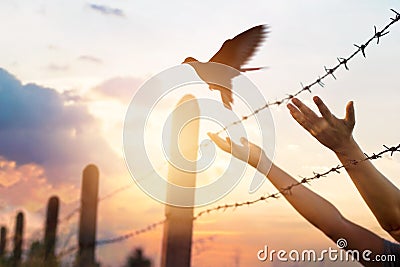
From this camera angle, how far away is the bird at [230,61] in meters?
3.04

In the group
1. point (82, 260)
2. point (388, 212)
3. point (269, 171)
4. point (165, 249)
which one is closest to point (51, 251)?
point (82, 260)

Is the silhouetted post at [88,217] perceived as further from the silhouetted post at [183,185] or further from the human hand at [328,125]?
the human hand at [328,125]

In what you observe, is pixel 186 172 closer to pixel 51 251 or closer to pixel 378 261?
pixel 378 261

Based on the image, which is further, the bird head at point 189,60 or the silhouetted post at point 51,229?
the silhouetted post at point 51,229

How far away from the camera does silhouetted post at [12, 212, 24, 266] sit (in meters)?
4.19

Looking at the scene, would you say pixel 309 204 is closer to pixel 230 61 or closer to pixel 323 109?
pixel 323 109

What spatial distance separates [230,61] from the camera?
3.09 metres

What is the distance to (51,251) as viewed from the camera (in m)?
3.74

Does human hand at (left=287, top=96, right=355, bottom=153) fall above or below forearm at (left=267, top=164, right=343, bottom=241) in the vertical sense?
above

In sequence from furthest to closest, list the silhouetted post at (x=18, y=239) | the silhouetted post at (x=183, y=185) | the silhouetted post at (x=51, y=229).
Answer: the silhouetted post at (x=18, y=239)
the silhouetted post at (x=51, y=229)
the silhouetted post at (x=183, y=185)

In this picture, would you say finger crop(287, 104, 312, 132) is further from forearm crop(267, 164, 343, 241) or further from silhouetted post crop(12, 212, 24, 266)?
silhouetted post crop(12, 212, 24, 266)


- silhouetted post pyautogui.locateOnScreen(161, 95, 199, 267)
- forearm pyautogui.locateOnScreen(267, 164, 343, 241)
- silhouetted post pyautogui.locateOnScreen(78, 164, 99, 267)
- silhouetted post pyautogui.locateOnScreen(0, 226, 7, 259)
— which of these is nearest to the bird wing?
silhouetted post pyautogui.locateOnScreen(161, 95, 199, 267)

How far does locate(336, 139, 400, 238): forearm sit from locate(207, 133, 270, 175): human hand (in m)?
0.45

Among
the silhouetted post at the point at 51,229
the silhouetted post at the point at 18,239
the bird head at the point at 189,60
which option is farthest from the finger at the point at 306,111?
the silhouetted post at the point at 18,239
